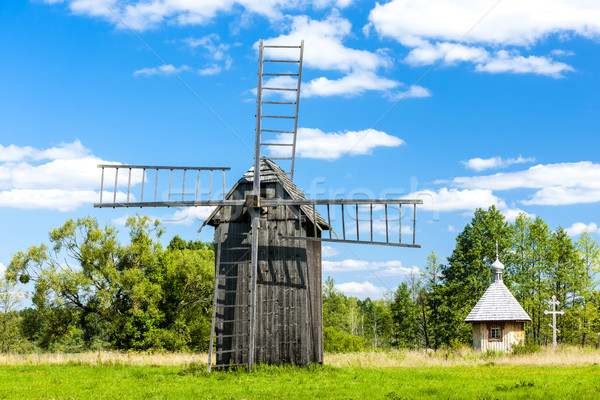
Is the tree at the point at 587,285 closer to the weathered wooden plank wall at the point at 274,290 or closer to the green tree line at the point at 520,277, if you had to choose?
the green tree line at the point at 520,277

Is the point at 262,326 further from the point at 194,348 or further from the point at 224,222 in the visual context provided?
the point at 194,348

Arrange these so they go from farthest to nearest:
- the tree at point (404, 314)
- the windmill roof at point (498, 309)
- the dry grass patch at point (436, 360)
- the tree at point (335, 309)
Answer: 1. the tree at point (335, 309)
2. the tree at point (404, 314)
3. the windmill roof at point (498, 309)
4. the dry grass patch at point (436, 360)

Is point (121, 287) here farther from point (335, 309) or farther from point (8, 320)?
point (335, 309)

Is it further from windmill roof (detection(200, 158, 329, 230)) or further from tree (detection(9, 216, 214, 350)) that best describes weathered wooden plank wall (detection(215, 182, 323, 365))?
tree (detection(9, 216, 214, 350))

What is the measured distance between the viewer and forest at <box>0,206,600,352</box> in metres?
35.8

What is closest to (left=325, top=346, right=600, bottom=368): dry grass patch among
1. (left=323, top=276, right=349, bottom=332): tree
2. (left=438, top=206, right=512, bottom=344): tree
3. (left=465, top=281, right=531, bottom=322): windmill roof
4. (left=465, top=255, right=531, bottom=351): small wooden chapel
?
(left=465, top=281, right=531, bottom=322): windmill roof

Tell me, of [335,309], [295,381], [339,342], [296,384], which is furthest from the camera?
[335,309]

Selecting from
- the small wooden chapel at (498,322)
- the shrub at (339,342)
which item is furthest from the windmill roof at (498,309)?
the shrub at (339,342)

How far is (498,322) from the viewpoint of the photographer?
2858 cm

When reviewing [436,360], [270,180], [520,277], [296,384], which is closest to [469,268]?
[520,277]

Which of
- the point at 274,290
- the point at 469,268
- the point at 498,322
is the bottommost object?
the point at 498,322

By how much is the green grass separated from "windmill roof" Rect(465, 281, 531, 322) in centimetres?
1104

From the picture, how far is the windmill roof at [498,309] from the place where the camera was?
1104 inches

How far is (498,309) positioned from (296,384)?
18915 mm
